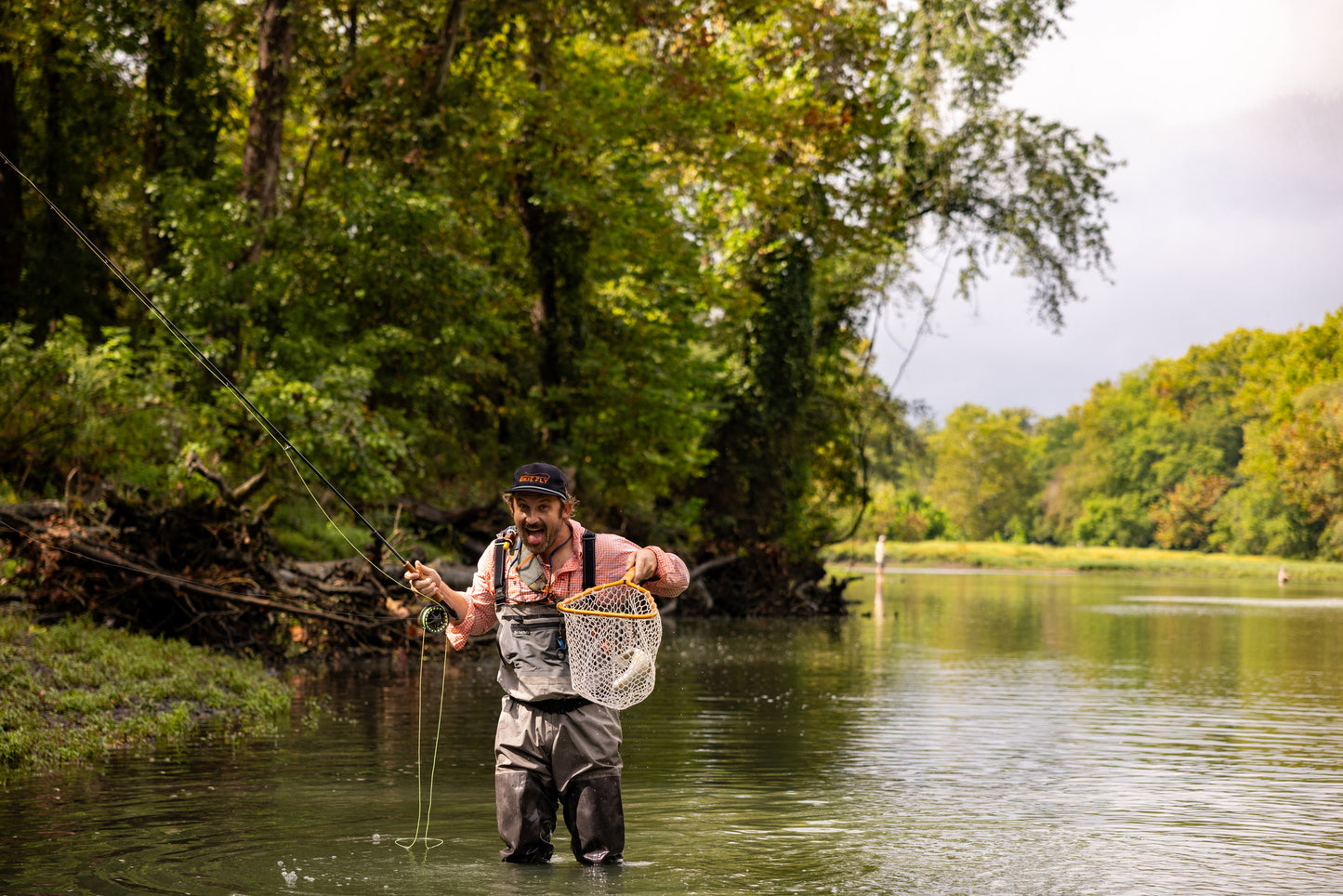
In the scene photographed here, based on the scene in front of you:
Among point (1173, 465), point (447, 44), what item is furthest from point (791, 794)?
point (1173, 465)

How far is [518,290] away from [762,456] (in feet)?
32.4

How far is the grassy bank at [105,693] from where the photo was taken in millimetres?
11633

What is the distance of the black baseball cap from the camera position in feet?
23.8

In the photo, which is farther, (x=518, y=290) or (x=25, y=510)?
(x=518, y=290)

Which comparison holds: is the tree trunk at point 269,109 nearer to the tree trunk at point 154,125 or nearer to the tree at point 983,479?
the tree trunk at point 154,125

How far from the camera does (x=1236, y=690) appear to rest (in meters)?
19.3

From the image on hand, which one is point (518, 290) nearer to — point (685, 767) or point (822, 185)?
point (822, 185)

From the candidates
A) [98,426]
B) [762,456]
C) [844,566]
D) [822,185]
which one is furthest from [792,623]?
[844,566]

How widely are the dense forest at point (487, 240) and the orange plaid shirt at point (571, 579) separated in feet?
36.5

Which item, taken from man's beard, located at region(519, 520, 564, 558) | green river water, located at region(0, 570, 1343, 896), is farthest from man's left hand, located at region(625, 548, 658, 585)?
green river water, located at region(0, 570, 1343, 896)

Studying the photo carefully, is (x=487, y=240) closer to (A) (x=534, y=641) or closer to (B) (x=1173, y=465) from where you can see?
(A) (x=534, y=641)

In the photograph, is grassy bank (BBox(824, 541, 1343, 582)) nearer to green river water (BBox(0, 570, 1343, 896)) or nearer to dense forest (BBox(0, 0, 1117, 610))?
dense forest (BBox(0, 0, 1117, 610))

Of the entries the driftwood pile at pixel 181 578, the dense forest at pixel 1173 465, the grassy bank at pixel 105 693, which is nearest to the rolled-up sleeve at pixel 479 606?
the grassy bank at pixel 105 693

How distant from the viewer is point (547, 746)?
288 inches
